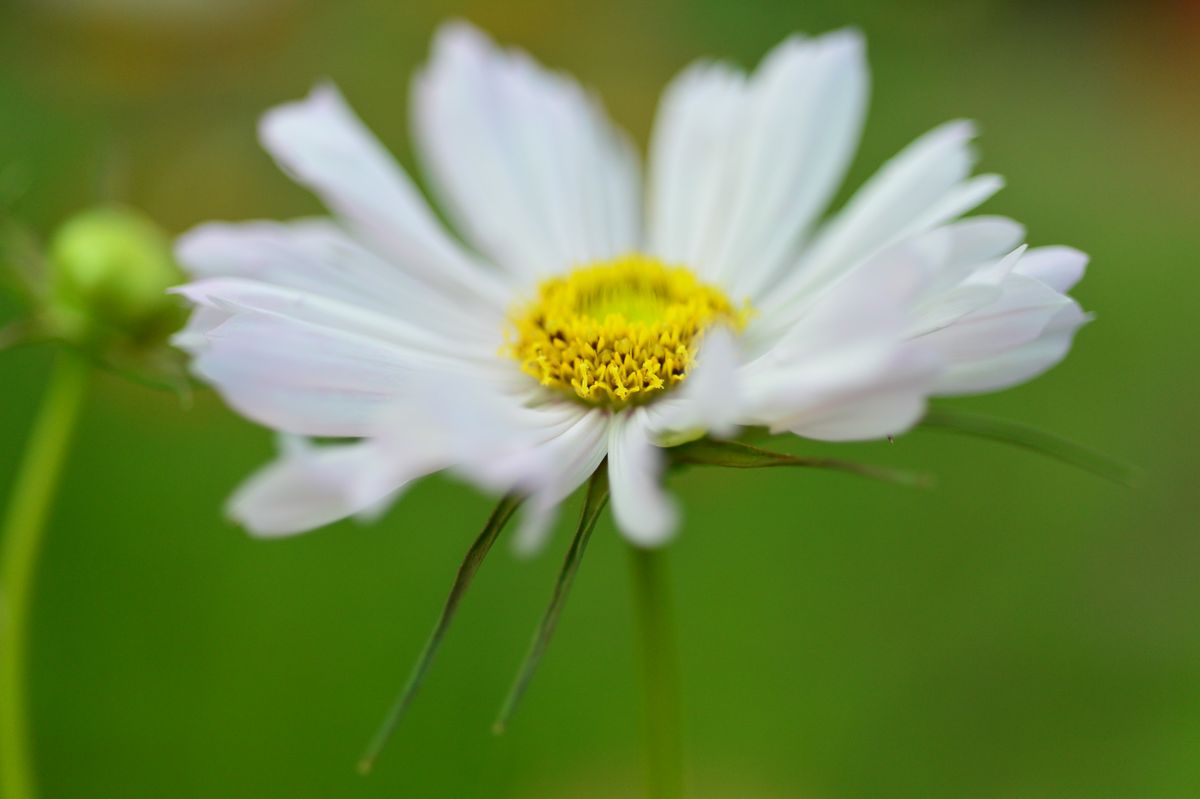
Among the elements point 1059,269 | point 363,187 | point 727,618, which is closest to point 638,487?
point 1059,269

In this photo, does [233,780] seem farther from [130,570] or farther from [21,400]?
[21,400]

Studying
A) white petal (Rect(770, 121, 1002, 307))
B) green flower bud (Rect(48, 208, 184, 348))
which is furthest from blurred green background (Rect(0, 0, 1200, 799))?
white petal (Rect(770, 121, 1002, 307))

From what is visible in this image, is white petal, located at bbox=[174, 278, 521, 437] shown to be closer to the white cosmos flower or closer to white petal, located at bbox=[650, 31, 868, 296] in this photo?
the white cosmos flower

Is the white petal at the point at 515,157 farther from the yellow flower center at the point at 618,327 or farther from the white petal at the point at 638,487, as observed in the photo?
the white petal at the point at 638,487

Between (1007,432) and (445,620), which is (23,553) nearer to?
(445,620)

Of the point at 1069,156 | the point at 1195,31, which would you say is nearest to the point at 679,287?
the point at 1069,156

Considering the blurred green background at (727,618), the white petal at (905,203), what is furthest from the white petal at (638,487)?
the blurred green background at (727,618)
